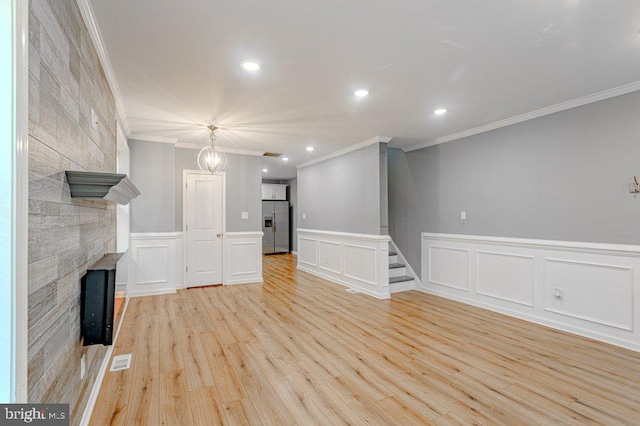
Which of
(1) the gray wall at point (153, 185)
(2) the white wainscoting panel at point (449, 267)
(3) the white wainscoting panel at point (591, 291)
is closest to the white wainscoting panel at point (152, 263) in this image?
(1) the gray wall at point (153, 185)

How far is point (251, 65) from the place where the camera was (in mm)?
2602

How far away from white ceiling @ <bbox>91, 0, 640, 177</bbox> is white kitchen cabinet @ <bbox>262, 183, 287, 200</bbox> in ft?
19.9

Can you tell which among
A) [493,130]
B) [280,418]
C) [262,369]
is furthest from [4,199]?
[493,130]

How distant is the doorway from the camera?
5.48 metres

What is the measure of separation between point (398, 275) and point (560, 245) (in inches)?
101

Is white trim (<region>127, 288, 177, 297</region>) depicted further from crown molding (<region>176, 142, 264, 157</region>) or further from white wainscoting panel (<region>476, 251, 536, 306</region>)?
white wainscoting panel (<region>476, 251, 536, 306</region>)

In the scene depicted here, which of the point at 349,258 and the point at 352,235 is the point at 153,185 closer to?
the point at 352,235

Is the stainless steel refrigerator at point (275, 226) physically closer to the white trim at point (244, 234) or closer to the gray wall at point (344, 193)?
the gray wall at point (344, 193)

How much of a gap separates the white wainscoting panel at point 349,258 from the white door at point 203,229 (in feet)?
6.79

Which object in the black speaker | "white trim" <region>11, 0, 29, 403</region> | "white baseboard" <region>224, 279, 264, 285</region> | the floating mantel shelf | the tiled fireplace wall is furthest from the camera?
"white baseboard" <region>224, 279, 264, 285</region>

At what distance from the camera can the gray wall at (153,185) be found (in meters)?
4.88

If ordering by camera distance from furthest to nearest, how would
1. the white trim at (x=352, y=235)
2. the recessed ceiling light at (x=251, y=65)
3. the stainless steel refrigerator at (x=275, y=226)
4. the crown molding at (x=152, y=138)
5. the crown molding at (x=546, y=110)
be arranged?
1. the stainless steel refrigerator at (x=275, y=226)
2. the white trim at (x=352, y=235)
3. the crown molding at (x=152, y=138)
4. the crown molding at (x=546, y=110)
5. the recessed ceiling light at (x=251, y=65)

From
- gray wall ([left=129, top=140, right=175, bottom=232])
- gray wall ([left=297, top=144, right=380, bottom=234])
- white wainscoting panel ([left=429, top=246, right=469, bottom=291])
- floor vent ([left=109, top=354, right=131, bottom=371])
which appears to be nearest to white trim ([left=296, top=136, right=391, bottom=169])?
gray wall ([left=297, top=144, right=380, bottom=234])

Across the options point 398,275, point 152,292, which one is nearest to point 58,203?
point 152,292
